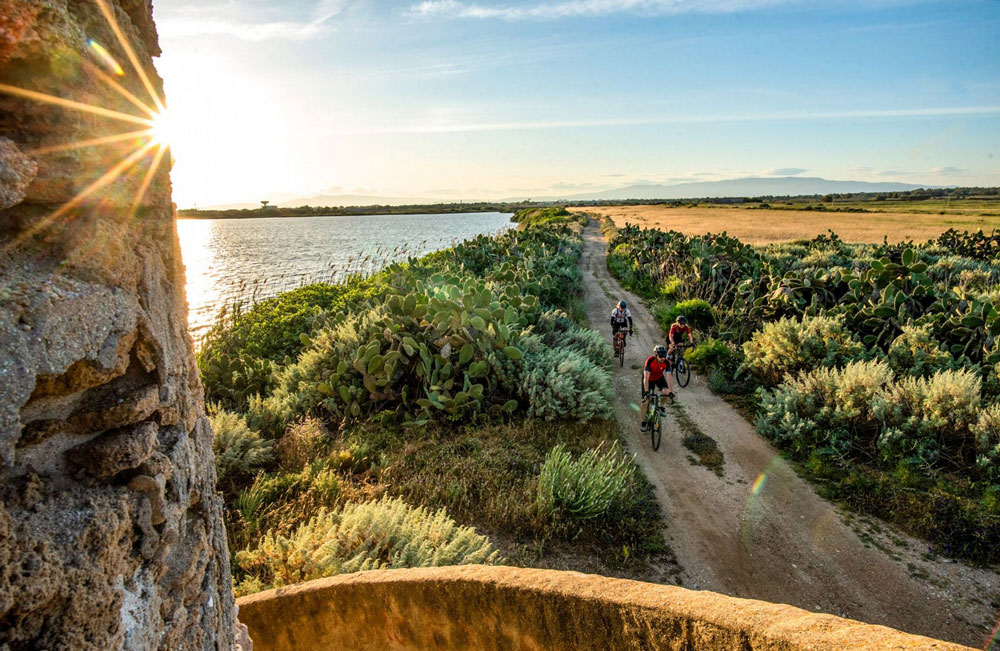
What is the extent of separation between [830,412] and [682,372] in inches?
138

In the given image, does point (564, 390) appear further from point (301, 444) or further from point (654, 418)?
point (301, 444)

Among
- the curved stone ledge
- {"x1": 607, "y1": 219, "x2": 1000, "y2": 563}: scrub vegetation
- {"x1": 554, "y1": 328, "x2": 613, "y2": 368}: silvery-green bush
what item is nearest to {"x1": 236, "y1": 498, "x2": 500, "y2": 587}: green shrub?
the curved stone ledge

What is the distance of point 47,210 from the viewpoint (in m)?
1.52

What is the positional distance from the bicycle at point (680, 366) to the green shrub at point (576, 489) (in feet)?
17.4

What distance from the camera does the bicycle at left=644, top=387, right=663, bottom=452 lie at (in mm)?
8555

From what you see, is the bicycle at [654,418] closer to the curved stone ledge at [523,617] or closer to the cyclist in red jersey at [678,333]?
the cyclist in red jersey at [678,333]

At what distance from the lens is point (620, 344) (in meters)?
12.7

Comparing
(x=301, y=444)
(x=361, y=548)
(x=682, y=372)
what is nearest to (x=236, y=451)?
(x=301, y=444)

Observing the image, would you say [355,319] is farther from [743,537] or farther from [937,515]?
[937,515]

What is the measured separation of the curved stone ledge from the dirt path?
11.1 ft

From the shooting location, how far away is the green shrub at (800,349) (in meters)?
10.1

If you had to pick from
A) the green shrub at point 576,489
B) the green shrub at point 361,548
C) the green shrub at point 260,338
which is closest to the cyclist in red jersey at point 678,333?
the green shrub at point 576,489

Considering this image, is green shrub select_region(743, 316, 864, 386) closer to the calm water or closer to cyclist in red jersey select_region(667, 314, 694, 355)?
cyclist in red jersey select_region(667, 314, 694, 355)

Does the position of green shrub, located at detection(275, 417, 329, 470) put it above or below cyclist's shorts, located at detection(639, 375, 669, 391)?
below
